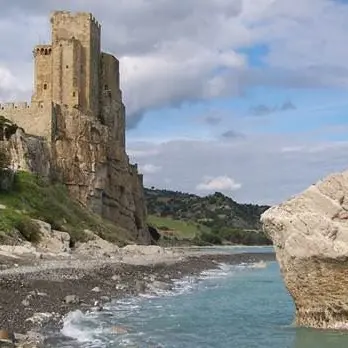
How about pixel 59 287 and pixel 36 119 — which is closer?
pixel 59 287

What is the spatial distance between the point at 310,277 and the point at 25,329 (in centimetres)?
791

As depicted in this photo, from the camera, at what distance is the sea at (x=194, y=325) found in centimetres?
1864

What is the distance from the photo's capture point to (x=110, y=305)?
27.0m

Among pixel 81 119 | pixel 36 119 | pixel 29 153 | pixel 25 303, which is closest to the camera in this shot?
pixel 25 303

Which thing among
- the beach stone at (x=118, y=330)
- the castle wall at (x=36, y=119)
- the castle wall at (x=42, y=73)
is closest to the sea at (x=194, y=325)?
the beach stone at (x=118, y=330)

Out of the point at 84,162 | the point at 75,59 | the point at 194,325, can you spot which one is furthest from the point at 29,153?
the point at 194,325

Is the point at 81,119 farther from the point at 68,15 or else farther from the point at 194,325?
Answer: the point at 194,325

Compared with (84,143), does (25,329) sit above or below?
below

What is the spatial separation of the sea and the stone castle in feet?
146

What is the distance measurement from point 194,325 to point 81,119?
6153 cm

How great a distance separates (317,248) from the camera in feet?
61.3

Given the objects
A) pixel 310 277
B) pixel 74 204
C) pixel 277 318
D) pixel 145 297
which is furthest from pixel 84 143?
pixel 310 277

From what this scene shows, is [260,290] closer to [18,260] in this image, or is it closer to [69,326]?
[18,260]

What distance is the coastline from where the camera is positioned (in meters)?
20.6
